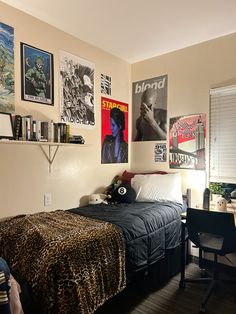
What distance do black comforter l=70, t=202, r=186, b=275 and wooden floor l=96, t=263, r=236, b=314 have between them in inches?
11.7

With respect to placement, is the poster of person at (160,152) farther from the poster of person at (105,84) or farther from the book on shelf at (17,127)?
the book on shelf at (17,127)

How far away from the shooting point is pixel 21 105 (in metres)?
2.21

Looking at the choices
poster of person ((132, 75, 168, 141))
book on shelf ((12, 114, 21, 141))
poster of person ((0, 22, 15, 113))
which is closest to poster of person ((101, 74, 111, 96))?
poster of person ((132, 75, 168, 141))

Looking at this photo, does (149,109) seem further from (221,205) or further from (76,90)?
(221,205)

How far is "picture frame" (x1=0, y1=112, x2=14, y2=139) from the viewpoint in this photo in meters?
1.97

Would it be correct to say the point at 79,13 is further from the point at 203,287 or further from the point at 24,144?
the point at 203,287

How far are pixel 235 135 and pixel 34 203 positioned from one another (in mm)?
2167

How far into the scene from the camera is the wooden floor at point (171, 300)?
1.92 meters

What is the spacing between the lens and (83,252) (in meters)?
1.59

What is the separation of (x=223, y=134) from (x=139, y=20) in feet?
4.80

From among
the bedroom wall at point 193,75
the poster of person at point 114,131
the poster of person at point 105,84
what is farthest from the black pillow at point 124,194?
the poster of person at point 105,84

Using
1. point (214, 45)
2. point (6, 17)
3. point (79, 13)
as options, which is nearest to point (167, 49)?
point (214, 45)

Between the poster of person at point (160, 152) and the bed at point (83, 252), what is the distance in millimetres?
853

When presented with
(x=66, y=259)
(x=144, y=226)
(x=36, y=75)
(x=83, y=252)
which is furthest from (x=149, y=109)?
(x=66, y=259)
